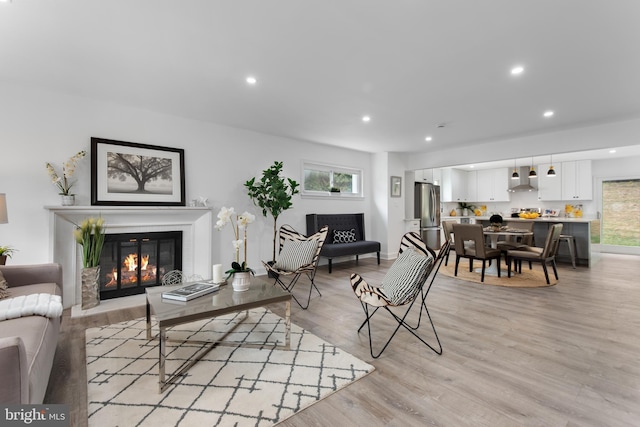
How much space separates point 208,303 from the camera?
7.34 ft

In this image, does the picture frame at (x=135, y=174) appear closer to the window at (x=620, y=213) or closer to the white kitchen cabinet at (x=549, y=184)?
the white kitchen cabinet at (x=549, y=184)

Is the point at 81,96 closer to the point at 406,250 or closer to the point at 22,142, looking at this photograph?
the point at 22,142

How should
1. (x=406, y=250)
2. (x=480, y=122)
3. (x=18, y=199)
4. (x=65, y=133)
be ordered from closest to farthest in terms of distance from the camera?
(x=406, y=250), (x=18, y=199), (x=65, y=133), (x=480, y=122)

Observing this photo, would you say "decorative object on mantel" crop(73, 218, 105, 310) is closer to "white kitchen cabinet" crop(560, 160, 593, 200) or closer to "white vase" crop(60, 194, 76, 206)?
"white vase" crop(60, 194, 76, 206)

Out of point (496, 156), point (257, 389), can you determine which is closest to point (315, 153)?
point (496, 156)

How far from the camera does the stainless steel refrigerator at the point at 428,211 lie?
7.86 meters

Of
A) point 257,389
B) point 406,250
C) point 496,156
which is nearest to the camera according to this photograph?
point 257,389

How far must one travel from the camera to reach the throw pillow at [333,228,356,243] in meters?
6.06

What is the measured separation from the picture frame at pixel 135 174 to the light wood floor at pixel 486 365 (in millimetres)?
1487

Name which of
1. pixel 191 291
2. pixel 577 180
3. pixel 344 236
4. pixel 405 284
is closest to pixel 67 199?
pixel 191 291

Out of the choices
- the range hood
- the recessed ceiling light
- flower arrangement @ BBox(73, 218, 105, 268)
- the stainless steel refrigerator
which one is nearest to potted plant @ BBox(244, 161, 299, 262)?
flower arrangement @ BBox(73, 218, 105, 268)

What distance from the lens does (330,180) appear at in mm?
6520

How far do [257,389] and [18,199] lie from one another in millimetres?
3526

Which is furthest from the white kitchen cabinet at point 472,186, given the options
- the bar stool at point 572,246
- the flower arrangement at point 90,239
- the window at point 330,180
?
the flower arrangement at point 90,239
